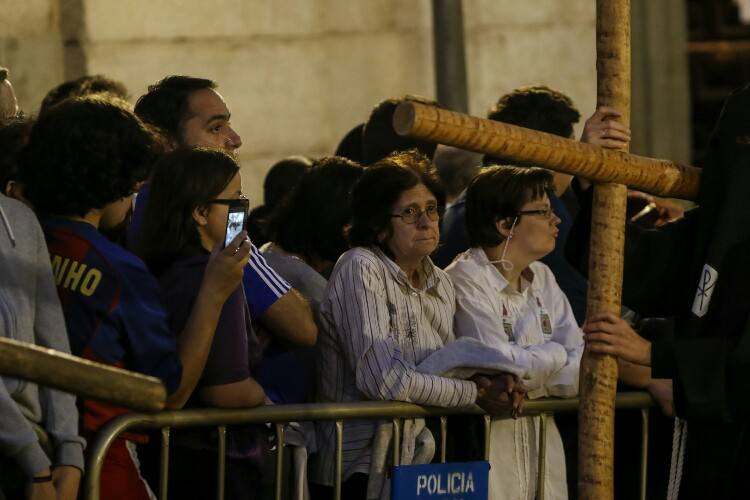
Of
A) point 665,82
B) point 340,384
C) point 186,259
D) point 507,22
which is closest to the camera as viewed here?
point 186,259

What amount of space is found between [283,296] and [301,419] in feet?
1.28

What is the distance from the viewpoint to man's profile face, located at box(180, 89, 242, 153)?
232 inches

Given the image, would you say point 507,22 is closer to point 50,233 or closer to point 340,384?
point 340,384

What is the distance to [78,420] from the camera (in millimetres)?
4539

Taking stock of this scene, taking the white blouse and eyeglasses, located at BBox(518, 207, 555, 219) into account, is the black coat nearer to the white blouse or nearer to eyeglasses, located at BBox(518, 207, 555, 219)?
the white blouse

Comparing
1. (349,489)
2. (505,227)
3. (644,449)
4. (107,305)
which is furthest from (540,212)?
(107,305)

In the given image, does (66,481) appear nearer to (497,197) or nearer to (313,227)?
(313,227)

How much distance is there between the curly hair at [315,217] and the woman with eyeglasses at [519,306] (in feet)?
1.38

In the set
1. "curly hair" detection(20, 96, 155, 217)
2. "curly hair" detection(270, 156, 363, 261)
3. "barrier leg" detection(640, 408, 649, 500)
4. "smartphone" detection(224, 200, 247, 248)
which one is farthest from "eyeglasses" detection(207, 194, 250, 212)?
"barrier leg" detection(640, 408, 649, 500)

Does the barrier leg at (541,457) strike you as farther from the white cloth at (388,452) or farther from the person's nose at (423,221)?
the person's nose at (423,221)

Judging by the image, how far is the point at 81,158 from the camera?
457 cm

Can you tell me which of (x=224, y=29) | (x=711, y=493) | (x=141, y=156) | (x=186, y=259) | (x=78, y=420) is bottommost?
(x=711, y=493)

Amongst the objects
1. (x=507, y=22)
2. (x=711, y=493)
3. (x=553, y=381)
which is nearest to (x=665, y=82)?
(x=507, y=22)

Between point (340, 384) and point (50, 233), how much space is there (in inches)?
49.5
